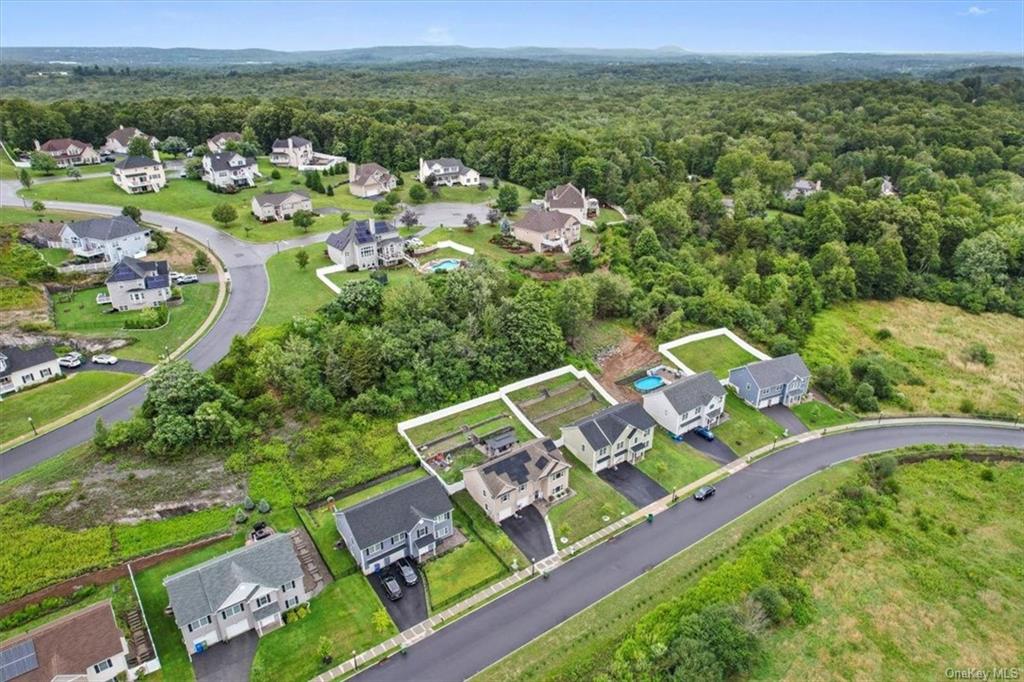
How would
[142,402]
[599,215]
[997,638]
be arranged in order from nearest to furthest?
[997,638] < [142,402] < [599,215]

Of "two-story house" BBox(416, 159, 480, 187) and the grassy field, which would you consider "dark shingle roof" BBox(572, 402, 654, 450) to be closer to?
the grassy field

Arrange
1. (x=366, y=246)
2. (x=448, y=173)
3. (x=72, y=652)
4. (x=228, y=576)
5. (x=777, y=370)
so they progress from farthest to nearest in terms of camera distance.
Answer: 1. (x=448, y=173)
2. (x=366, y=246)
3. (x=777, y=370)
4. (x=228, y=576)
5. (x=72, y=652)

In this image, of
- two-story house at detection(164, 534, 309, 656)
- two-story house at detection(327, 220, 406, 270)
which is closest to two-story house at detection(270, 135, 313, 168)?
two-story house at detection(327, 220, 406, 270)

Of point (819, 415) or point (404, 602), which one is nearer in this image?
point (404, 602)

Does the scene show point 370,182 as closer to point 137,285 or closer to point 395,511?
point 137,285

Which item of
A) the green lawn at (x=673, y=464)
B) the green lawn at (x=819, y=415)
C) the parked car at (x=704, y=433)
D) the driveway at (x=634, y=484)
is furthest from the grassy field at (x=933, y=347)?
the driveway at (x=634, y=484)

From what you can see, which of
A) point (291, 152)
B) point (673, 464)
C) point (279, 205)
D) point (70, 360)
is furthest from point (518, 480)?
point (291, 152)

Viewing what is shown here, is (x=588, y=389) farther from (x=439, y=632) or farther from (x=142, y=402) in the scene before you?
(x=142, y=402)

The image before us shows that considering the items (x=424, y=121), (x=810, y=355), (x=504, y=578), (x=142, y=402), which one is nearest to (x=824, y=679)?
(x=504, y=578)
